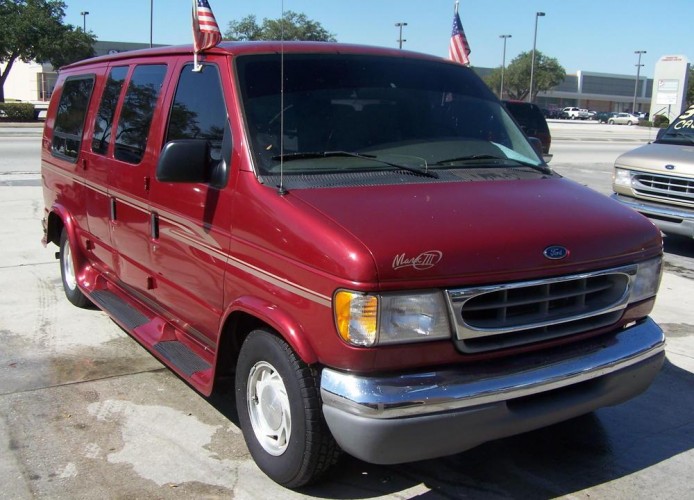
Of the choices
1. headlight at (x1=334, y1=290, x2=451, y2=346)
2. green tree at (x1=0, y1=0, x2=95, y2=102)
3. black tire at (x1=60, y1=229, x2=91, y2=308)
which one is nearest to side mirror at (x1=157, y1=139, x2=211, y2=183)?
headlight at (x1=334, y1=290, x2=451, y2=346)

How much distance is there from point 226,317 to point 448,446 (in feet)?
4.18

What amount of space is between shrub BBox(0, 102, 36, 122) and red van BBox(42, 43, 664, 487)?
34.2 metres

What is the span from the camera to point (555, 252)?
10.4 ft

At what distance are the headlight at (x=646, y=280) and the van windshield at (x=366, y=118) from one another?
100cm

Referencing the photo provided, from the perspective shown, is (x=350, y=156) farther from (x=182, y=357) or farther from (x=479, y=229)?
(x=182, y=357)

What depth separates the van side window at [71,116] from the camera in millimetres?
5844

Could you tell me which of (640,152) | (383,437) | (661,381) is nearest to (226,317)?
(383,437)

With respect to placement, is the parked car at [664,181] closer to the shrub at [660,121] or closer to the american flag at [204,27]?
the american flag at [204,27]

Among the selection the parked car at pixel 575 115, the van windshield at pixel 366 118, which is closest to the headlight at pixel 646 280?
the van windshield at pixel 366 118

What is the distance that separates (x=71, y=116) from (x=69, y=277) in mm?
1432

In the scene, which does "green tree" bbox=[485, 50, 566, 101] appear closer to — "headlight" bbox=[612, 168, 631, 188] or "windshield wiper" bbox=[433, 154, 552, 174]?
"headlight" bbox=[612, 168, 631, 188]

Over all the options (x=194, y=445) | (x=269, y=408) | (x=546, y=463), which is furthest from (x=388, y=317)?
(x=194, y=445)

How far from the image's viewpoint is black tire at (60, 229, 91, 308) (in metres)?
6.30

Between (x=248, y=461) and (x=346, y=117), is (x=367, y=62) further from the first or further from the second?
(x=248, y=461)
